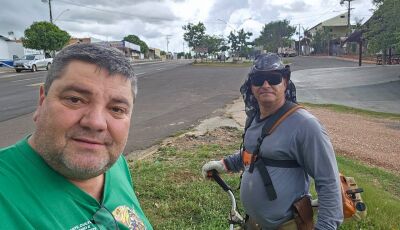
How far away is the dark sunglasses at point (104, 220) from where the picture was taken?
1.60 meters

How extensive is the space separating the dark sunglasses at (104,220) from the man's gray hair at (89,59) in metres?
0.53

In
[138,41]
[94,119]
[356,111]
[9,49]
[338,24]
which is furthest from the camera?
[138,41]

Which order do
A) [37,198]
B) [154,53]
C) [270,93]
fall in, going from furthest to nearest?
[154,53], [270,93], [37,198]

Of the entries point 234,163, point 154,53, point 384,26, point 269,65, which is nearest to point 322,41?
point 384,26

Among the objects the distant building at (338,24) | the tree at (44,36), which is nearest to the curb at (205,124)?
the tree at (44,36)

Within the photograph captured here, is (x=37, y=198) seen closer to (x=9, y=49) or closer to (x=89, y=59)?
(x=89, y=59)

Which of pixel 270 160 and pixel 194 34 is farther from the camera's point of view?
pixel 194 34

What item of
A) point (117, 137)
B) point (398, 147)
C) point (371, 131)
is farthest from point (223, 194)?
point (371, 131)

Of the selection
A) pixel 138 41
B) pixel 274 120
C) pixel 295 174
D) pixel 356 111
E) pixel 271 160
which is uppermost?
pixel 138 41

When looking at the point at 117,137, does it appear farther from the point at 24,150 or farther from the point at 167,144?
the point at 167,144

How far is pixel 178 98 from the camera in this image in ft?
59.0

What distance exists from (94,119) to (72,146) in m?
0.13

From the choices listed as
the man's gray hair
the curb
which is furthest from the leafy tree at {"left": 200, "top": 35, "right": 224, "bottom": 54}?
the man's gray hair

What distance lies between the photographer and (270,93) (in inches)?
119
